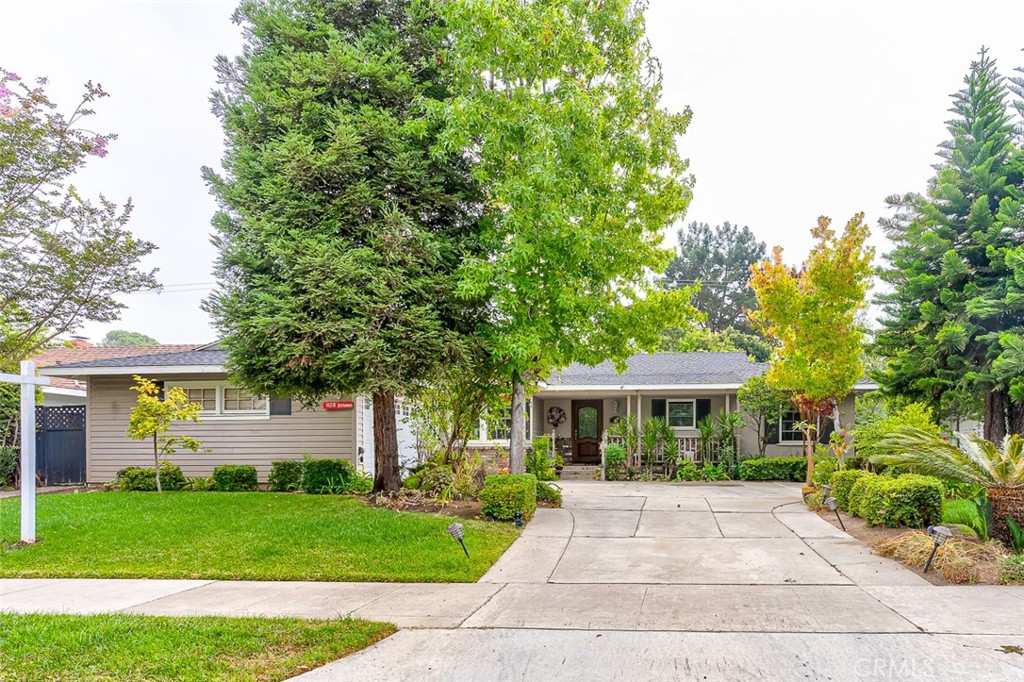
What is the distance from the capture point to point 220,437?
1373 centimetres

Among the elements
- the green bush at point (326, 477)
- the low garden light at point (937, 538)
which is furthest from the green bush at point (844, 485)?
the green bush at point (326, 477)

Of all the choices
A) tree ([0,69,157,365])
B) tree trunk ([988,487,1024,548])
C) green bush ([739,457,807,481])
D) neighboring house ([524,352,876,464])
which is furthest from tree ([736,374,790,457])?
tree ([0,69,157,365])

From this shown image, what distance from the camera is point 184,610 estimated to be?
18.3 ft

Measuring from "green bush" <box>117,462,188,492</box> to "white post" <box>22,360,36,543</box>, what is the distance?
16.8ft

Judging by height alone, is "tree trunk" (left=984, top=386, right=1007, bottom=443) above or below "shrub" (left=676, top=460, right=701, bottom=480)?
above

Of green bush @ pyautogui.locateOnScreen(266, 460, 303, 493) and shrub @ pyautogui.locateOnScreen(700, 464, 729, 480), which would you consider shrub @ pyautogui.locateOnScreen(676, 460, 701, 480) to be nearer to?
shrub @ pyautogui.locateOnScreen(700, 464, 729, 480)

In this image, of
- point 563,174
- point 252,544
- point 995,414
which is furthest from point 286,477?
point 995,414

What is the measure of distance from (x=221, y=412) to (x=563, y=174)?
362 inches

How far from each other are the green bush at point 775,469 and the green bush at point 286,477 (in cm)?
1081

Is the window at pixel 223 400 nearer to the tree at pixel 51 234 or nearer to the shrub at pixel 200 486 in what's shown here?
the shrub at pixel 200 486

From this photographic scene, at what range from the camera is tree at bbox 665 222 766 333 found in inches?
1641

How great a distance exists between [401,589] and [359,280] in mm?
4264

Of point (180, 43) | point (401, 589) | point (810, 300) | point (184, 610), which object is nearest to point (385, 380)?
point (401, 589)

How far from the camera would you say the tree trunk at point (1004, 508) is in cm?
715
